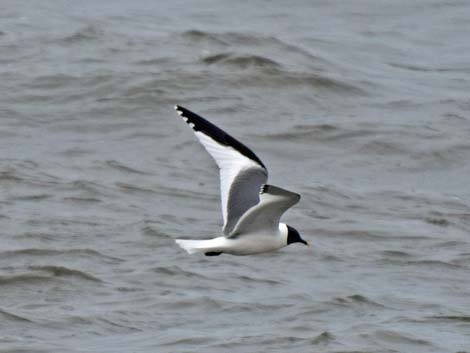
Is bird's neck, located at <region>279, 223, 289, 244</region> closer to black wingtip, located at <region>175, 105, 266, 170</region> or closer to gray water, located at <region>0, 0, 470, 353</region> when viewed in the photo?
black wingtip, located at <region>175, 105, 266, 170</region>

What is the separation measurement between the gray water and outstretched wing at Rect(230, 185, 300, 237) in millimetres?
1495

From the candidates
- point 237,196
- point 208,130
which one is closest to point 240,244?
point 237,196

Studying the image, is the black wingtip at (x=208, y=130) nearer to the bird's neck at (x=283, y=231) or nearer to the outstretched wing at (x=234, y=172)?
the outstretched wing at (x=234, y=172)

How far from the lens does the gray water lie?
33.8 ft

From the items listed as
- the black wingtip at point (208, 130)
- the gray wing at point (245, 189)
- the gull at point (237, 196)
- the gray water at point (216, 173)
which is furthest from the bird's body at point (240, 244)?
the gray water at point (216, 173)

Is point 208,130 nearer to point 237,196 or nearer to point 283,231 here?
point 237,196

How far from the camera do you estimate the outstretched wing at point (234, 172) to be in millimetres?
8180

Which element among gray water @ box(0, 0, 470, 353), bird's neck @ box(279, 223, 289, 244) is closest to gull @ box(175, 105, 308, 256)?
bird's neck @ box(279, 223, 289, 244)

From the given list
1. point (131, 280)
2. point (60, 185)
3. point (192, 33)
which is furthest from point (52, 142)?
point (192, 33)

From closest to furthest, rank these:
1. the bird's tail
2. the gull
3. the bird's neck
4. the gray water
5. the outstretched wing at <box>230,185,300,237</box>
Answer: the outstretched wing at <box>230,185,300,237</box>, the bird's tail, the gull, the bird's neck, the gray water

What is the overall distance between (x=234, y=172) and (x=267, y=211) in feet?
0.97

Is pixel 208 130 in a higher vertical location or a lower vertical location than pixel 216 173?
higher

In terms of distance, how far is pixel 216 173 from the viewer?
13469mm

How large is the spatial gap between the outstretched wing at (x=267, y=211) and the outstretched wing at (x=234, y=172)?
2.8 inches
